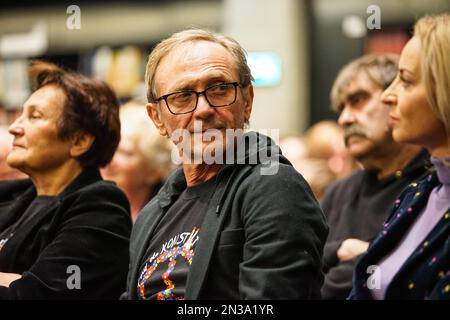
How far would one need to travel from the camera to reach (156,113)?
2.12 metres

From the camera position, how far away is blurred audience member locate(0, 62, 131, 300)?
223 cm

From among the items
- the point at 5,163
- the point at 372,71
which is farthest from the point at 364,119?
the point at 5,163

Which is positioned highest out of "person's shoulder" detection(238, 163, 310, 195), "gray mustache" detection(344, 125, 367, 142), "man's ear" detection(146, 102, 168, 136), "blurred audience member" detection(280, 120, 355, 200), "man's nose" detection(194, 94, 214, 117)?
"man's nose" detection(194, 94, 214, 117)

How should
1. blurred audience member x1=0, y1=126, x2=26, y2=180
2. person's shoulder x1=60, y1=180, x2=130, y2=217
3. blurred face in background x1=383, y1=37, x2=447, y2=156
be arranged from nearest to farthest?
blurred face in background x1=383, y1=37, x2=447, y2=156
person's shoulder x1=60, y1=180, x2=130, y2=217
blurred audience member x1=0, y1=126, x2=26, y2=180

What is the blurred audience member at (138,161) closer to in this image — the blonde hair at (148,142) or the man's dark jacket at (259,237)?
the blonde hair at (148,142)

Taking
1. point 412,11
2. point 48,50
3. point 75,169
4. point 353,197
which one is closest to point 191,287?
point 75,169

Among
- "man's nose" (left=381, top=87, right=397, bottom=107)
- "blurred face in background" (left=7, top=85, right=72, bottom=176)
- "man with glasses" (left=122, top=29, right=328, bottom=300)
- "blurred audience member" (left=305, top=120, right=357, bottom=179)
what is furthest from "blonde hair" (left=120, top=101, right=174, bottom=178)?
"man's nose" (left=381, top=87, right=397, bottom=107)

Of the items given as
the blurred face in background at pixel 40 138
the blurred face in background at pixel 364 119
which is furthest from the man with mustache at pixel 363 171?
the blurred face in background at pixel 40 138

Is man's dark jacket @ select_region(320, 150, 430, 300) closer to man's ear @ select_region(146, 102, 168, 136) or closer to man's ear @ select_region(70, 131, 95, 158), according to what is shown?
man's ear @ select_region(146, 102, 168, 136)

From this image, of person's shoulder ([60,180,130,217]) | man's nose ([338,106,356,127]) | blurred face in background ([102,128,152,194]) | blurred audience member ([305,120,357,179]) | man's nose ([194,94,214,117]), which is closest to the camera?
man's nose ([194,94,214,117])

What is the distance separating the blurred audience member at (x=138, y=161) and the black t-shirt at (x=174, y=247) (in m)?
1.48

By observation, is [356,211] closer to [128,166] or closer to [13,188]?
[128,166]

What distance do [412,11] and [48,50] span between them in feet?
13.4

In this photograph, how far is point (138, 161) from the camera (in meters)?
3.52
